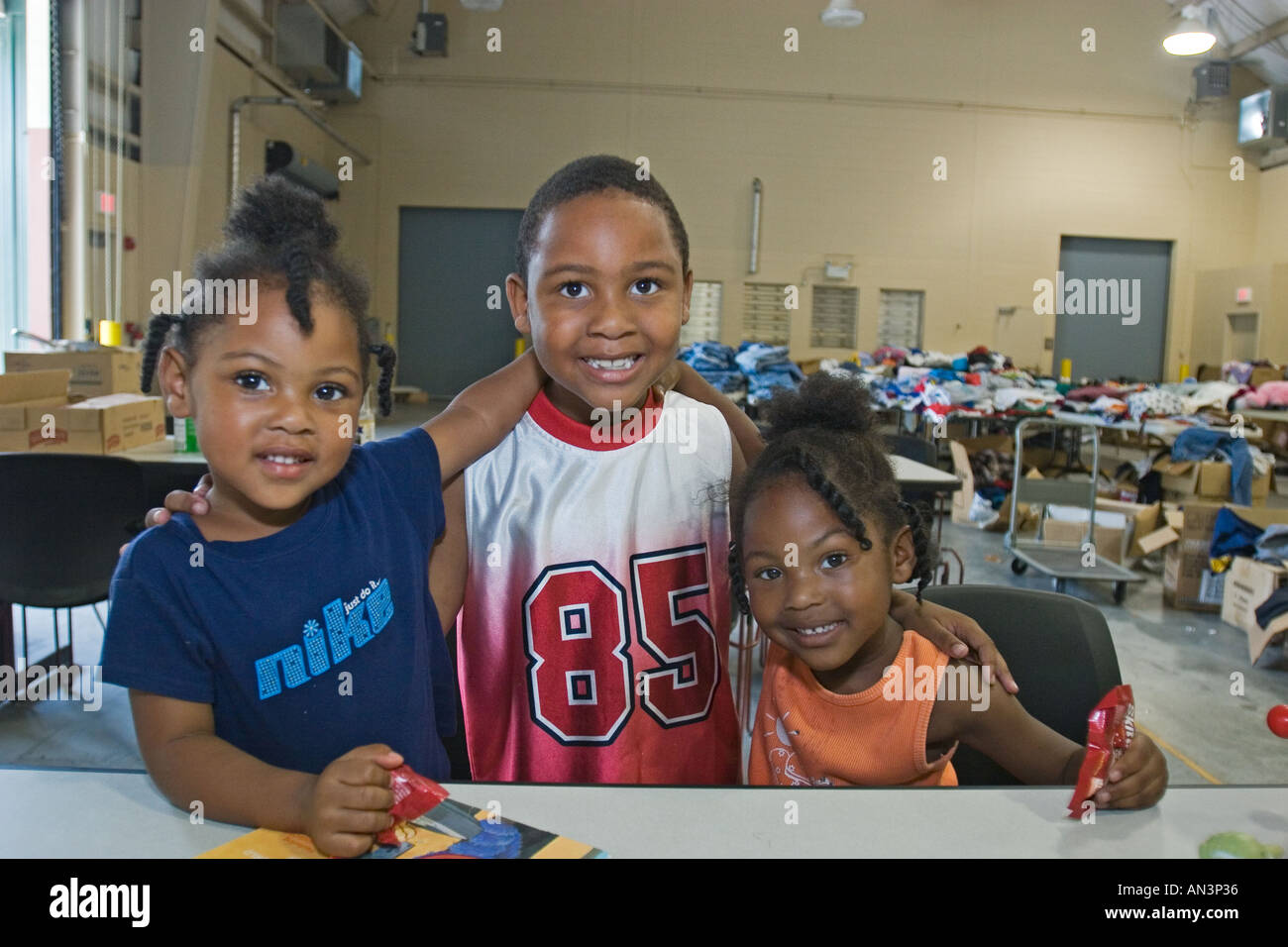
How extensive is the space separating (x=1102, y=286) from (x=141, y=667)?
12.5 metres

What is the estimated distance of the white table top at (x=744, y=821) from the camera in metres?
0.79

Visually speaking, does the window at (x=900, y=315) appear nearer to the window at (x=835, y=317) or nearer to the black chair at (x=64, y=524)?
the window at (x=835, y=317)

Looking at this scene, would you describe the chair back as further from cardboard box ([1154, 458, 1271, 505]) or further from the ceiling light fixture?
the ceiling light fixture

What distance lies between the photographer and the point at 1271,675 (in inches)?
144

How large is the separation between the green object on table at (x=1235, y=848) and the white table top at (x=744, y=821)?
18 millimetres

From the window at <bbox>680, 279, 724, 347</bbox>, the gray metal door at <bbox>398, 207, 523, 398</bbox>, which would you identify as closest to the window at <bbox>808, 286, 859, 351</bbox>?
the window at <bbox>680, 279, 724, 347</bbox>

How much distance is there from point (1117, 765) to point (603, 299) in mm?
757

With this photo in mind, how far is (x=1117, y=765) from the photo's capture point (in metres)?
0.88

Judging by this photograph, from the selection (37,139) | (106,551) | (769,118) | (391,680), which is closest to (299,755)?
(391,680)

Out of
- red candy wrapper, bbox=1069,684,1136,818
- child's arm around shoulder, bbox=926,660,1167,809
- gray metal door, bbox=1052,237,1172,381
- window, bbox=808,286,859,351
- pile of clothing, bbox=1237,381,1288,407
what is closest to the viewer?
red candy wrapper, bbox=1069,684,1136,818

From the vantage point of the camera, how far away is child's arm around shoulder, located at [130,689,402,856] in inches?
29.3

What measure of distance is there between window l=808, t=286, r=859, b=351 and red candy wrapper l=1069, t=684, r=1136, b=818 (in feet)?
33.8

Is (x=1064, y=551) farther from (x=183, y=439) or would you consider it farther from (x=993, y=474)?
(x=183, y=439)

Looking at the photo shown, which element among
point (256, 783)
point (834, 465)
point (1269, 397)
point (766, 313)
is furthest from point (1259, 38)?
point (256, 783)
